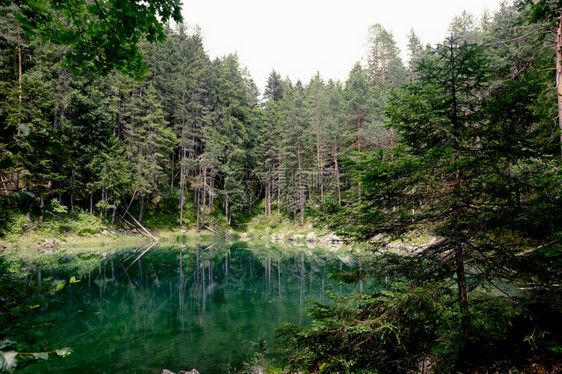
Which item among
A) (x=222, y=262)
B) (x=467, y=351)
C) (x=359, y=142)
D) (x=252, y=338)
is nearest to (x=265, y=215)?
(x=359, y=142)

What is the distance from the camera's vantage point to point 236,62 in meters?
54.3

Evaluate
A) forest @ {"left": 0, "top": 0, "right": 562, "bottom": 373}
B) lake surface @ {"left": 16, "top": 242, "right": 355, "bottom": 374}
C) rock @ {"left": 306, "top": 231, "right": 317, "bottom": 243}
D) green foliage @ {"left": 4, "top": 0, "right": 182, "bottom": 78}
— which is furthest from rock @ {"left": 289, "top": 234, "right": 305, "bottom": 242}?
green foliage @ {"left": 4, "top": 0, "right": 182, "bottom": 78}

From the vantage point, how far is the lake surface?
785cm

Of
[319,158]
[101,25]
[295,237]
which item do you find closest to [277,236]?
[295,237]

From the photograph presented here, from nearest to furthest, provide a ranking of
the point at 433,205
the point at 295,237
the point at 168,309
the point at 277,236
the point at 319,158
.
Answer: the point at 433,205, the point at 168,309, the point at 295,237, the point at 277,236, the point at 319,158

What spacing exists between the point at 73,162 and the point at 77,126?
3856mm

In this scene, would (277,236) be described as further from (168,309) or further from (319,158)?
(168,309)

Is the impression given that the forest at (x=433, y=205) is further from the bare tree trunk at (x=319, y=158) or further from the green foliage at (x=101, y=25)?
the bare tree trunk at (x=319, y=158)

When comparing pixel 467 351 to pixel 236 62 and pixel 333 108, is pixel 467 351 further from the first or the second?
pixel 236 62

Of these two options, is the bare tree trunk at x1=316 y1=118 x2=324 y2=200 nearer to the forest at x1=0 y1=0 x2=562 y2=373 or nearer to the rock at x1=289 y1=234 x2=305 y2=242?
the rock at x1=289 y1=234 x2=305 y2=242

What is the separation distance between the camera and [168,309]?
12.0 meters

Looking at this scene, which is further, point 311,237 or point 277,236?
point 277,236

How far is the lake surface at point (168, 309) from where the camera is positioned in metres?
7.85

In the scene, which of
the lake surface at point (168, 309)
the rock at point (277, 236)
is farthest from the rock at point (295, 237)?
the lake surface at point (168, 309)
